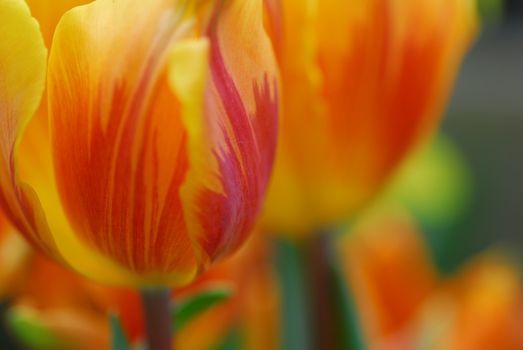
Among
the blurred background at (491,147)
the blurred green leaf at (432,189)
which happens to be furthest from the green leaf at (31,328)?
the blurred background at (491,147)

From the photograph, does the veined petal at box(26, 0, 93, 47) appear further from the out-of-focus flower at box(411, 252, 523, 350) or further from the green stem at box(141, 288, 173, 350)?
the out-of-focus flower at box(411, 252, 523, 350)

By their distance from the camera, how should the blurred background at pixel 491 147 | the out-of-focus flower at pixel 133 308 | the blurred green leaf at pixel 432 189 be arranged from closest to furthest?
the out-of-focus flower at pixel 133 308
the blurred green leaf at pixel 432 189
the blurred background at pixel 491 147

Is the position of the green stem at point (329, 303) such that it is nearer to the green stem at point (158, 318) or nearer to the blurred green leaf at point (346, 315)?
the blurred green leaf at point (346, 315)

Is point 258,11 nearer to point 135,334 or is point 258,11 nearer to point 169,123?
point 169,123

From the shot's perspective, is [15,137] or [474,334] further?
[474,334]

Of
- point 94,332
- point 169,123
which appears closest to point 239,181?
point 169,123

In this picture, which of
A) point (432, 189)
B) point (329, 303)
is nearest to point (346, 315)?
point (329, 303)
